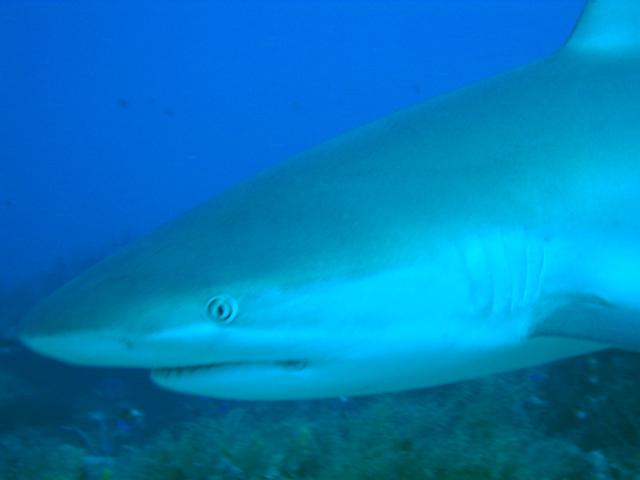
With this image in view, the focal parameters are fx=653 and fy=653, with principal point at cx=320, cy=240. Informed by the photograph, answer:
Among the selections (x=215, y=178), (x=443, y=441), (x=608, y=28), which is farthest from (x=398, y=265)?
(x=215, y=178)

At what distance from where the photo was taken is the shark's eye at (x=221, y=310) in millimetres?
1856

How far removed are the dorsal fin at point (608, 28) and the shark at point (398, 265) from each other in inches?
11.2

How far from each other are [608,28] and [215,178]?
86084 mm

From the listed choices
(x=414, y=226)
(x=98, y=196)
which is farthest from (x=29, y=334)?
(x=98, y=196)

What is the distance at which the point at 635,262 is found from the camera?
2.32 metres

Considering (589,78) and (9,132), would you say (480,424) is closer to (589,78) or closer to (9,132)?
(589,78)

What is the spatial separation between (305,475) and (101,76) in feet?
234

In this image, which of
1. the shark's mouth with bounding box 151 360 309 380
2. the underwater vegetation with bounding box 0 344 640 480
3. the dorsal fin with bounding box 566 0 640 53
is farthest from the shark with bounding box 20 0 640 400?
the underwater vegetation with bounding box 0 344 640 480

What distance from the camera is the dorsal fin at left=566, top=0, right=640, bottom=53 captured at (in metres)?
2.89

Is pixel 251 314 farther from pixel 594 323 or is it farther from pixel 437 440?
pixel 437 440

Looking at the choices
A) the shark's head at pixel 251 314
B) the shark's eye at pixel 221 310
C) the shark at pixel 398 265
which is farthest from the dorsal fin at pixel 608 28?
the shark's eye at pixel 221 310

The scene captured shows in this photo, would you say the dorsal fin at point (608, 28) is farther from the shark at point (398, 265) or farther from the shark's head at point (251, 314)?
the shark's head at point (251, 314)

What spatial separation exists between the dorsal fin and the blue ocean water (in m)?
1.61

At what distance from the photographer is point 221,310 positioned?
186 centimetres
